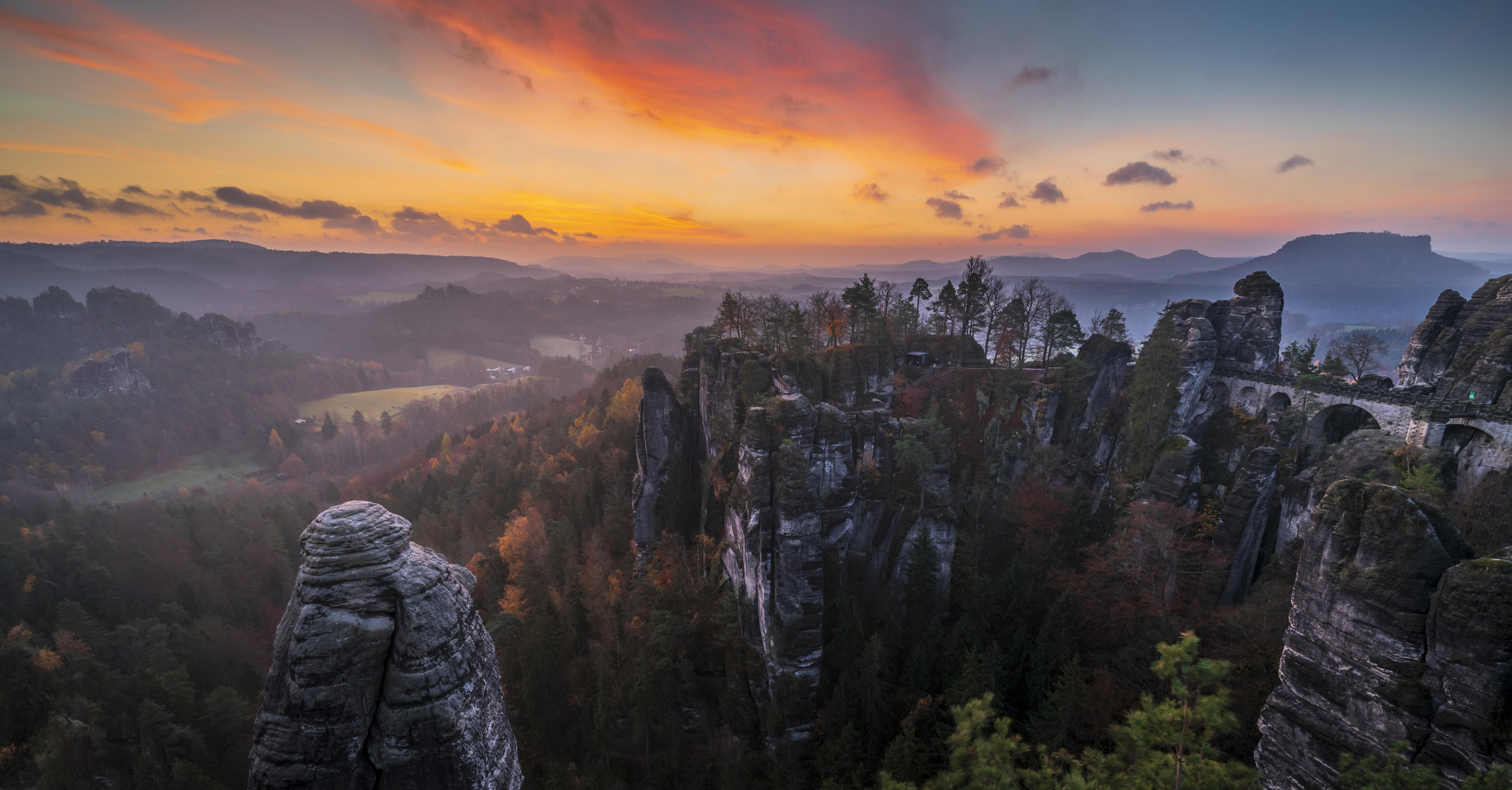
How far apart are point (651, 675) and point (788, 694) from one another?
353 inches

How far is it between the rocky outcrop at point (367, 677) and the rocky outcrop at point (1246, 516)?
37.3m

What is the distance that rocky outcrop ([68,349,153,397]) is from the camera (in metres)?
142

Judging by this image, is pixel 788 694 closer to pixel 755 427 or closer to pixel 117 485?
pixel 755 427

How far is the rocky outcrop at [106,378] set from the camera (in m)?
142

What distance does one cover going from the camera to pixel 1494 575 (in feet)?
33.7

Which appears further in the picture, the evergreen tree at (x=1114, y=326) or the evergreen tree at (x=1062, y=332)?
the evergreen tree at (x=1114, y=326)

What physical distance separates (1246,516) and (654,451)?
4089 cm

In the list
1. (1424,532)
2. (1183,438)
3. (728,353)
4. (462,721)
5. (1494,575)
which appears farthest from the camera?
(728,353)

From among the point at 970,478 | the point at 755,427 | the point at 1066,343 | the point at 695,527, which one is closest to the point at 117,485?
the point at 695,527

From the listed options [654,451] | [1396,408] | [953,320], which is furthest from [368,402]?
[1396,408]

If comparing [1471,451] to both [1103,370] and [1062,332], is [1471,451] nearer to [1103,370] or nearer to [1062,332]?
[1103,370]

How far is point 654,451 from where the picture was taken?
4641cm

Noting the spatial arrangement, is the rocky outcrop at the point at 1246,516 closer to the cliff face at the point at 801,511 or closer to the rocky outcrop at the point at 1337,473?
the rocky outcrop at the point at 1337,473

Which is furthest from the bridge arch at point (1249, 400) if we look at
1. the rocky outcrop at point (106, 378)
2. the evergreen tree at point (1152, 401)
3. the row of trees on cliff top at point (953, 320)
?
the rocky outcrop at point (106, 378)
